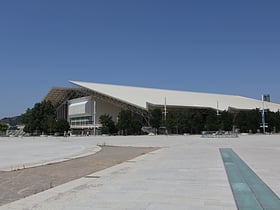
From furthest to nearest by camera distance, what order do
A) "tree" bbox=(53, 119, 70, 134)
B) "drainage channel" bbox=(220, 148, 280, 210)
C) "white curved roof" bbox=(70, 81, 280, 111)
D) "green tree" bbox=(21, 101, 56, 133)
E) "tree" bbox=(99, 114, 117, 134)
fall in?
1. "green tree" bbox=(21, 101, 56, 133)
2. "tree" bbox=(53, 119, 70, 134)
3. "white curved roof" bbox=(70, 81, 280, 111)
4. "tree" bbox=(99, 114, 117, 134)
5. "drainage channel" bbox=(220, 148, 280, 210)

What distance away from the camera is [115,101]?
98250mm

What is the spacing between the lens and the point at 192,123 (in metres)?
89.0

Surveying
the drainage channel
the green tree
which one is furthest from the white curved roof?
the drainage channel

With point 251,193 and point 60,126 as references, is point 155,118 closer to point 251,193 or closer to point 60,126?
point 60,126

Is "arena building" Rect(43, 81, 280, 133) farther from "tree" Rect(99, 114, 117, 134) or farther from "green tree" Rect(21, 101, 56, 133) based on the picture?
"tree" Rect(99, 114, 117, 134)

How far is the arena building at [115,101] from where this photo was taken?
95500 mm

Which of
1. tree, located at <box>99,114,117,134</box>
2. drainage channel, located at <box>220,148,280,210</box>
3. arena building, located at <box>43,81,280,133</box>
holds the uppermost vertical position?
arena building, located at <box>43,81,280,133</box>

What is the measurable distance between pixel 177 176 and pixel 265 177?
234cm

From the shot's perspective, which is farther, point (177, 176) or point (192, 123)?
point (192, 123)

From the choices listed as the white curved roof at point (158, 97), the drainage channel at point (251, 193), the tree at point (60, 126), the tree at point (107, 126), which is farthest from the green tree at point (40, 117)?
the drainage channel at point (251, 193)

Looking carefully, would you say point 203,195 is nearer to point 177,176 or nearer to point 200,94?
point 177,176

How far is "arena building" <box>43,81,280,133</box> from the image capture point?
9550 centimetres

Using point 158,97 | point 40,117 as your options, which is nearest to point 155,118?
point 158,97

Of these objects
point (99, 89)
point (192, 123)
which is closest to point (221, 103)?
point (192, 123)
